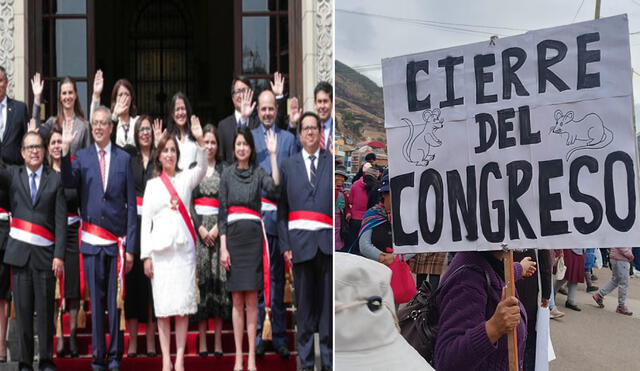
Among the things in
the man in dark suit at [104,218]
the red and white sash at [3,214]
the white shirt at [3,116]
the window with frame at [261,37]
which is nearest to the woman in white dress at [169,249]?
the man in dark suit at [104,218]

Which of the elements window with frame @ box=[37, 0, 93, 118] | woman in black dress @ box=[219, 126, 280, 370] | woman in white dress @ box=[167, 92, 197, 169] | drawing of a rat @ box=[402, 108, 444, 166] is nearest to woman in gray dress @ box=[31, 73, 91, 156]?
woman in white dress @ box=[167, 92, 197, 169]

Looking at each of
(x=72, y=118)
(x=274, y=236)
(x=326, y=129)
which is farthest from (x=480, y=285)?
(x=72, y=118)

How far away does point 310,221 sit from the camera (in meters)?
6.94

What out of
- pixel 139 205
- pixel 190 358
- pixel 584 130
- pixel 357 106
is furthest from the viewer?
pixel 139 205

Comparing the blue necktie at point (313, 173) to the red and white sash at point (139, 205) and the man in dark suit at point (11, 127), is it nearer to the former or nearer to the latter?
the red and white sash at point (139, 205)

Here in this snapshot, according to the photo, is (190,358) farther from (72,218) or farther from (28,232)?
(28,232)

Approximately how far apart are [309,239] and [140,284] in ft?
4.51

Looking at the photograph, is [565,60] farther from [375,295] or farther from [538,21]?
[375,295]

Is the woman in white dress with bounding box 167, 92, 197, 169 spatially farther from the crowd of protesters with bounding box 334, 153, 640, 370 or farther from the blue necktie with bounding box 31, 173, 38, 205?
the crowd of protesters with bounding box 334, 153, 640, 370

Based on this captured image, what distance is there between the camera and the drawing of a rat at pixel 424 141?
16.5ft

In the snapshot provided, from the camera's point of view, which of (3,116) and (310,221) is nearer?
(310,221)

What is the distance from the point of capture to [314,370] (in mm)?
6910

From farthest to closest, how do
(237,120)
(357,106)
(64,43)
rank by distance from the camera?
(64,43)
(237,120)
(357,106)

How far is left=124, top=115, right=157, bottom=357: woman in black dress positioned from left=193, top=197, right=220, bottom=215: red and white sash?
407 mm
